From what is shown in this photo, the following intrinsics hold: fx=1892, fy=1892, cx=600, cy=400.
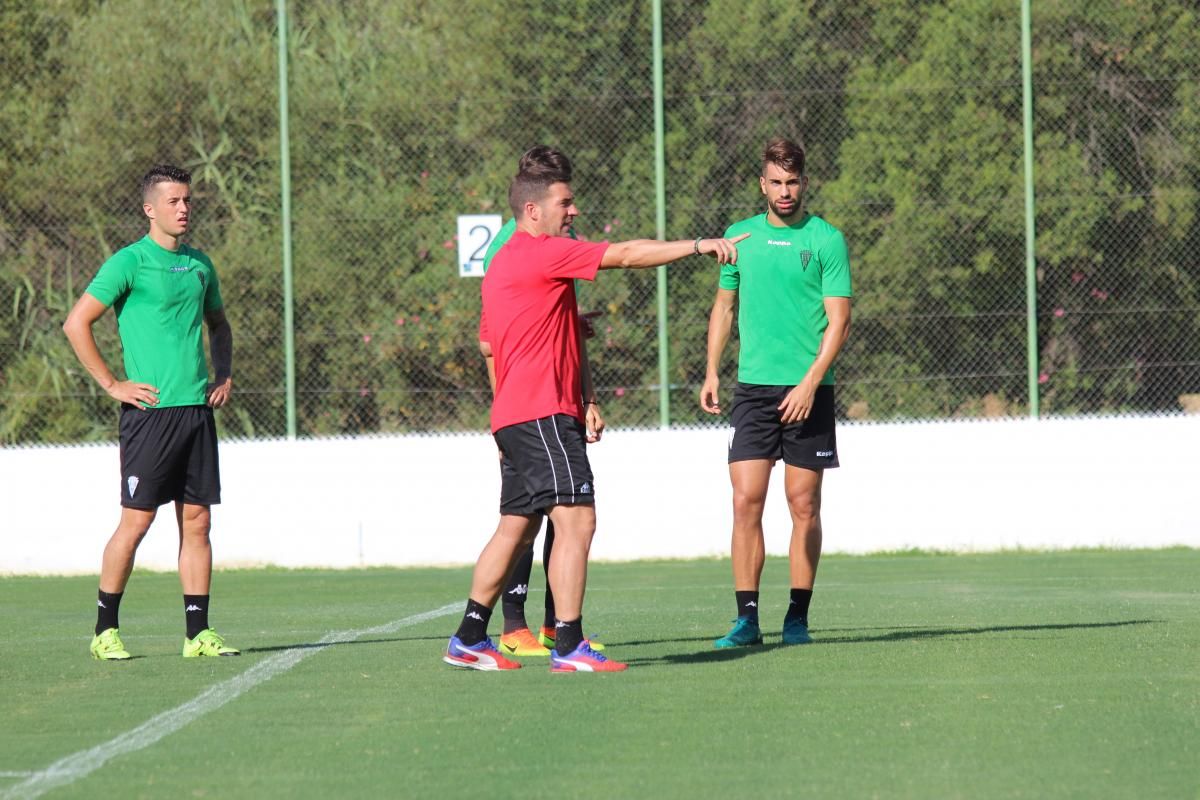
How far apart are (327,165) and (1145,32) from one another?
7.16 metres

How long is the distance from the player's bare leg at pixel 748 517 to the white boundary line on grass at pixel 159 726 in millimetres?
1927

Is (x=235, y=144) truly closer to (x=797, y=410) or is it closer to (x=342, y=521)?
(x=342, y=521)

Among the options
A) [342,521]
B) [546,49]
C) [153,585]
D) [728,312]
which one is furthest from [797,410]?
[546,49]

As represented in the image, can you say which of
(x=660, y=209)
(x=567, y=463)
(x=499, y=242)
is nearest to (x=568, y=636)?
(x=567, y=463)

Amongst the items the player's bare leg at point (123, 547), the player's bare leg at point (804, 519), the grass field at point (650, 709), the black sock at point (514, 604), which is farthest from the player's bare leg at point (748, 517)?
the player's bare leg at point (123, 547)

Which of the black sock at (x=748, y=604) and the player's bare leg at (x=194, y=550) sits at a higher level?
the player's bare leg at (x=194, y=550)

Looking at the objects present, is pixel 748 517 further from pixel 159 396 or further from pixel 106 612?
pixel 106 612

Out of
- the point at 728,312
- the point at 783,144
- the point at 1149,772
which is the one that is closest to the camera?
the point at 1149,772

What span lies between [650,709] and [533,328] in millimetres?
1580

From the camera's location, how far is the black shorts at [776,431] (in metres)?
8.16

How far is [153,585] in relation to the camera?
13.6 m

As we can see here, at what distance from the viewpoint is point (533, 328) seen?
7.07 metres

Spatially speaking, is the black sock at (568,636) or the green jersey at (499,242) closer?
the black sock at (568,636)

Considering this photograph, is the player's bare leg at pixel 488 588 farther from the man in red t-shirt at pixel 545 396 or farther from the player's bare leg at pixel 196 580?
the player's bare leg at pixel 196 580
